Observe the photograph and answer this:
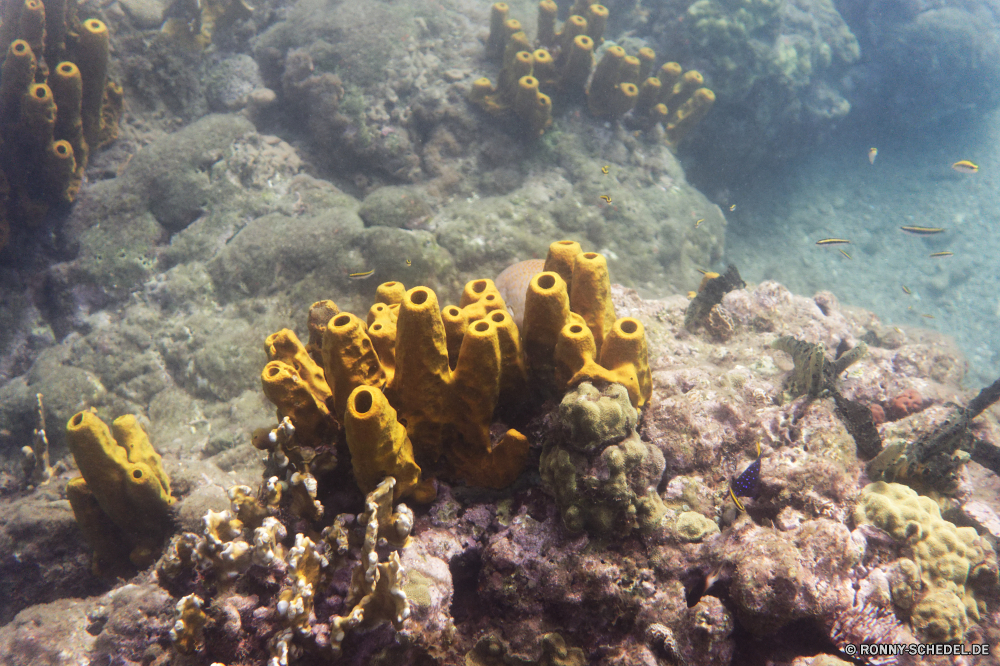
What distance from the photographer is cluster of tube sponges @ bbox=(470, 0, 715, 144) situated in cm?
738

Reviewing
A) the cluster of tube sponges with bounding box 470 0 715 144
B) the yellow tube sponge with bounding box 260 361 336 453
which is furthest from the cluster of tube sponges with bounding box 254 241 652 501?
the cluster of tube sponges with bounding box 470 0 715 144

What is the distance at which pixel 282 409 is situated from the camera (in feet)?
7.20

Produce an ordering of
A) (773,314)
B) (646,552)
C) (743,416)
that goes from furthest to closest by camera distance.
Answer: (773,314) → (743,416) → (646,552)

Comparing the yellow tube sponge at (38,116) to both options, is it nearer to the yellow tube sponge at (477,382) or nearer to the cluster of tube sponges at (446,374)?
the cluster of tube sponges at (446,374)

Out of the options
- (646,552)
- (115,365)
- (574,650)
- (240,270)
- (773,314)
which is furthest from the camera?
(240,270)

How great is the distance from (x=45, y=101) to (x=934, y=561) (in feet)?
30.1

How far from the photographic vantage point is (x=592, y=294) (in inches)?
104

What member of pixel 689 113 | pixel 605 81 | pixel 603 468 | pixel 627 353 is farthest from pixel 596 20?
pixel 603 468

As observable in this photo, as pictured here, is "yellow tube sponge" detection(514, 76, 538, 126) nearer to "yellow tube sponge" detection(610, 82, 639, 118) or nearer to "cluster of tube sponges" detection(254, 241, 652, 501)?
A: "yellow tube sponge" detection(610, 82, 639, 118)

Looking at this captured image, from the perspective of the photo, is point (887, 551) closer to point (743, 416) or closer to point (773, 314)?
point (743, 416)

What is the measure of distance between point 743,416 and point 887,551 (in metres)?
0.97

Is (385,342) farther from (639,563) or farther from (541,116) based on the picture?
(541,116)

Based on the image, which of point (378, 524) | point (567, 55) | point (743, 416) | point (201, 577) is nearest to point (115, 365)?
point (201, 577)

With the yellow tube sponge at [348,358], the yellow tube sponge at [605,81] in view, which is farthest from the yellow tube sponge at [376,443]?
the yellow tube sponge at [605,81]
